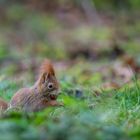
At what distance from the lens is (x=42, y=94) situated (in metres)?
5.54

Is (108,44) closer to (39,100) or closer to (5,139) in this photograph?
(39,100)

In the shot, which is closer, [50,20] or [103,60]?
[103,60]

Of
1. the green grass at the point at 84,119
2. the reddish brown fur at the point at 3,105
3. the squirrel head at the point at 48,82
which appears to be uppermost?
the squirrel head at the point at 48,82

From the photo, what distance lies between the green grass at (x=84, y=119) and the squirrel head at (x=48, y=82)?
17 cm

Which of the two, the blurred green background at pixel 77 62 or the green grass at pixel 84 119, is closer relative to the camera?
the green grass at pixel 84 119

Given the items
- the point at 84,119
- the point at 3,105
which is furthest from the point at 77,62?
the point at 84,119

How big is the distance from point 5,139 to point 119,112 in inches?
67.5

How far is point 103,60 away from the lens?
13.5m

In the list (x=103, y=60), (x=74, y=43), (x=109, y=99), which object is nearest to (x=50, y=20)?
(x=74, y=43)

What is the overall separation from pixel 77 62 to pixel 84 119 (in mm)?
8692

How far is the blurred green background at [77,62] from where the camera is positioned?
411 centimetres

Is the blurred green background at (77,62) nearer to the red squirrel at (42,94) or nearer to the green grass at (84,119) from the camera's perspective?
the green grass at (84,119)

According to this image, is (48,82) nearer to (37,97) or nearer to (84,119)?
(37,97)

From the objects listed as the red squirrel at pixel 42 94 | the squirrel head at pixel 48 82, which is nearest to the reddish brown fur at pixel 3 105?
the red squirrel at pixel 42 94
